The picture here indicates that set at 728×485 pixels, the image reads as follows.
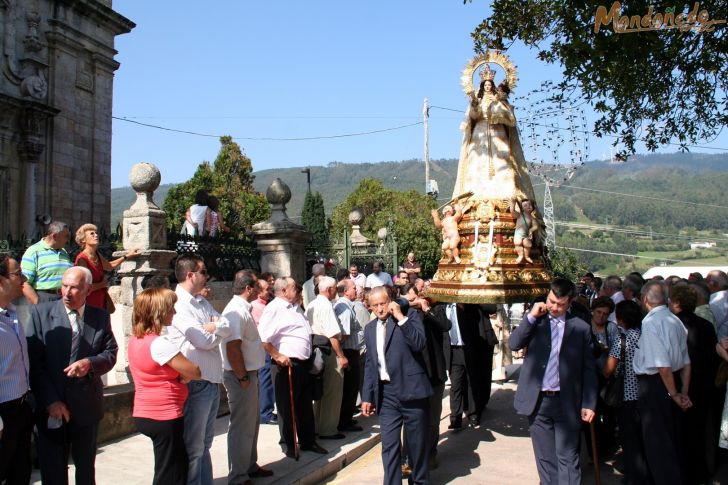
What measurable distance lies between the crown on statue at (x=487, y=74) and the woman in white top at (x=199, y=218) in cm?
502

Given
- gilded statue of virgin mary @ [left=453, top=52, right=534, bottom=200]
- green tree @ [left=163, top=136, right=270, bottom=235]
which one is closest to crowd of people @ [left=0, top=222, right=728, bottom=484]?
gilded statue of virgin mary @ [left=453, top=52, right=534, bottom=200]

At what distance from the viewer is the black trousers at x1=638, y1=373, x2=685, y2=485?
5414 mm

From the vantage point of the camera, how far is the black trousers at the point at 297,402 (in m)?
6.69

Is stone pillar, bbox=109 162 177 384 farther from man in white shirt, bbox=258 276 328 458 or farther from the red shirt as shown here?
the red shirt

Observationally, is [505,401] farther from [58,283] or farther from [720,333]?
[58,283]

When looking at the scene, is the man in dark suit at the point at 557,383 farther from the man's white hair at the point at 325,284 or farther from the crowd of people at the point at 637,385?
the man's white hair at the point at 325,284

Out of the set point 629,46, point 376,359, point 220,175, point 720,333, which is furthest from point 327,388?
point 220,175

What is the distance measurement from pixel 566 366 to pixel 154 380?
3.35m

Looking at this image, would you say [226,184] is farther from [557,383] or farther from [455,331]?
[557,383]

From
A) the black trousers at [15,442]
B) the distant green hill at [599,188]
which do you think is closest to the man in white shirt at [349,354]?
the black trousers at [15,442]

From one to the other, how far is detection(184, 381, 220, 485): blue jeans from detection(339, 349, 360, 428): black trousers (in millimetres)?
3040

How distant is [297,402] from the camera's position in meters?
6.85

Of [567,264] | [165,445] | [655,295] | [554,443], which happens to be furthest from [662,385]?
[567,264]

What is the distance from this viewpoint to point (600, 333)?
6863 millimetres
